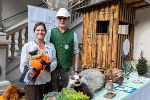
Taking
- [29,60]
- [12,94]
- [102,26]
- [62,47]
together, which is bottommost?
[12,94]

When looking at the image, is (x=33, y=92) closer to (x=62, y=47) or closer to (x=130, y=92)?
(x=62, y=47)

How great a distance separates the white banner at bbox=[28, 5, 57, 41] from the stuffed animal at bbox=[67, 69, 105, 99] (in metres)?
1.41

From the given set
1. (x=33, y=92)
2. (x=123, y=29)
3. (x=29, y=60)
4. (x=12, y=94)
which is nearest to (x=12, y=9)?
(x=123, y=29)

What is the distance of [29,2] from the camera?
805cm

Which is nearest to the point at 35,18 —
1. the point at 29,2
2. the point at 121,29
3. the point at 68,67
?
the point at 68,67

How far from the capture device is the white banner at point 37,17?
2.73 m

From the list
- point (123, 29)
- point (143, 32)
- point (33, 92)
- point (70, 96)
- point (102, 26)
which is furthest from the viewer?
point (143, 32)

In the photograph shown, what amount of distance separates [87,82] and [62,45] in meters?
0.68

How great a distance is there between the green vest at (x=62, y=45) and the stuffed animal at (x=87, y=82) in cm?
36

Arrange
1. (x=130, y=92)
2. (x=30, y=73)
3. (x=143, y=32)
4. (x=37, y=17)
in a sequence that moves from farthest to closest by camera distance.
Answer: (x=143, y=32) → (x=37, y=17) → (x=130, y=92) → (x=30, y=73)

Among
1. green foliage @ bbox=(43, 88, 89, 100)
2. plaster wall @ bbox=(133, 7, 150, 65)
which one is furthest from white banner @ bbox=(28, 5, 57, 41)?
plaster wall @ bbox=(133, 7, 150, 65)

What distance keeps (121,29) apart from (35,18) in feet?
6.76

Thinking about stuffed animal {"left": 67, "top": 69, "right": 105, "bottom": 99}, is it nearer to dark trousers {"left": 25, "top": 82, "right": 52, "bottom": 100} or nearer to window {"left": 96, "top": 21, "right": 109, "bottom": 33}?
dark trousers {"left": 25, "top": 82, "right": 52, "bottom": 100}

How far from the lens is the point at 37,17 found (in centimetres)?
284
